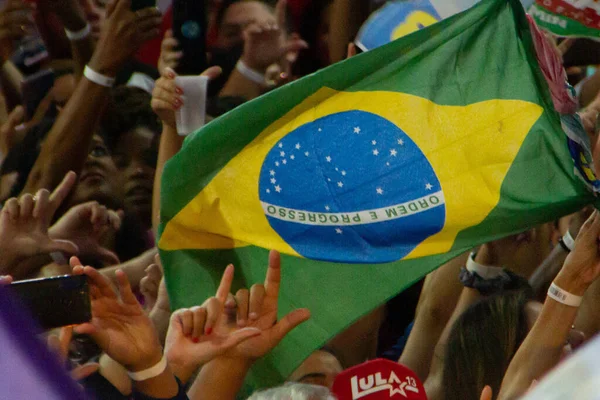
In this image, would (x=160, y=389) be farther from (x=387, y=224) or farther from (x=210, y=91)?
(x=210, y=91)

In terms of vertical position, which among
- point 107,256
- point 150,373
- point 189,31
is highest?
point 189,31

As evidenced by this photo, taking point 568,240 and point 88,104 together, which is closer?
point 568,240

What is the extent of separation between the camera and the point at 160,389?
6.88 ft

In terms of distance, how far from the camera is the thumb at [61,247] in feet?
10.2

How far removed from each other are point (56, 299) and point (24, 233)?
1.48 metres

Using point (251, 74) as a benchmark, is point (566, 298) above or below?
above

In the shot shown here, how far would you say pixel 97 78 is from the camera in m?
3.75

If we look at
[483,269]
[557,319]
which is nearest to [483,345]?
[557,319]

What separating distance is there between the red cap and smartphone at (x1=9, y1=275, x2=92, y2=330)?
861 millimetres

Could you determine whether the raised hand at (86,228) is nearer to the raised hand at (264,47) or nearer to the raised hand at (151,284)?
the raised hand at (151,284)

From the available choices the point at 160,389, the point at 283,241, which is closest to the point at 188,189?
the point at 283,241

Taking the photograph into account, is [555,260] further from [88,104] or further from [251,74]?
[88,104]

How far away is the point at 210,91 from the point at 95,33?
59 cm

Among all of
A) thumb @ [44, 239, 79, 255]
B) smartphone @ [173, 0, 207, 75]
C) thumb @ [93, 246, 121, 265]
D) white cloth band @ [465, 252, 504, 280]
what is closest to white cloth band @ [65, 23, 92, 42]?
smartphone @ [173, 0, 207, 75]
